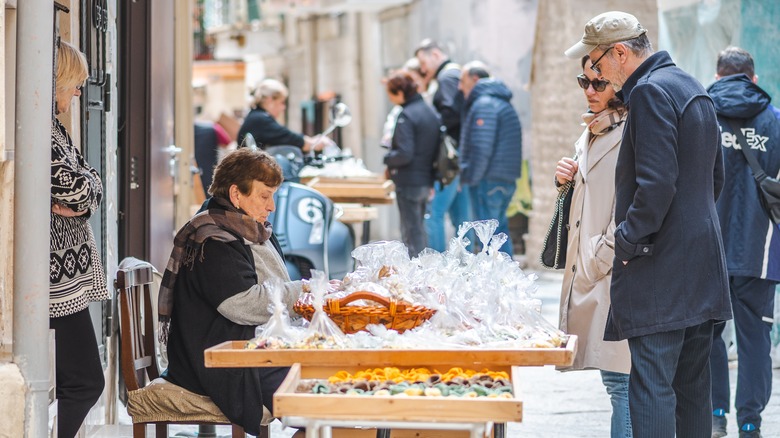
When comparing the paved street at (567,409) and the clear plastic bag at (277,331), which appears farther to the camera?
the paved street at (567,409)

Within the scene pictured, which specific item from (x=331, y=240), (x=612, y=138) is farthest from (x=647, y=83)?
(x=331, y=240)

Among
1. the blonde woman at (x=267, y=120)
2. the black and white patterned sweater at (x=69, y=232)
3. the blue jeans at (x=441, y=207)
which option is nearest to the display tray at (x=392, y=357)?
the black and white patterned sweater at (x=69, y=232)

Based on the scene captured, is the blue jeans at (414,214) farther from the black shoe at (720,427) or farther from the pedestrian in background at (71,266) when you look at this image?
the pedestrian in background at (71,266)

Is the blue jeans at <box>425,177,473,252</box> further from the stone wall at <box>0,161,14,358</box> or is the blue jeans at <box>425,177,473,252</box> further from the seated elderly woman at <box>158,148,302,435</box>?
the stone wall at <box>0,161,14,358</box>

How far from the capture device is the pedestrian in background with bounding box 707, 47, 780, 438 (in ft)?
20.9

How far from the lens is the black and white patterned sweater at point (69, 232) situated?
448cm

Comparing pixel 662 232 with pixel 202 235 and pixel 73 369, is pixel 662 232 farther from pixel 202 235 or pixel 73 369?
pixel 73 369

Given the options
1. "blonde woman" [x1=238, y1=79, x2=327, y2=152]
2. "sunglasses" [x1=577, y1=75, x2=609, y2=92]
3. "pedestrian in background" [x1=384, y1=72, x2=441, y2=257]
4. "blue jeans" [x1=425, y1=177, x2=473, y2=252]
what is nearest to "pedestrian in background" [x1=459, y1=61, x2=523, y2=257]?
"pedestrian in background" [x1=384, y1=72, x2=441, y2=257]

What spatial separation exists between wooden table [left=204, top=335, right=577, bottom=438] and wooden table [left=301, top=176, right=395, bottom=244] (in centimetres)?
624

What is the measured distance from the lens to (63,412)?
4.67 m

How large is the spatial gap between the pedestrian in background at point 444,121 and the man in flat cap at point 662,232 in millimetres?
7428

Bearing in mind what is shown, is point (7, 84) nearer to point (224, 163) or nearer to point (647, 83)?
point (224, 163)

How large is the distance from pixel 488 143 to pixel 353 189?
5.01 feet

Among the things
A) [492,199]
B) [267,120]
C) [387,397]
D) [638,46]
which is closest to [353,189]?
[267,120]
